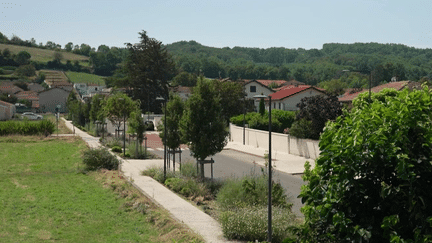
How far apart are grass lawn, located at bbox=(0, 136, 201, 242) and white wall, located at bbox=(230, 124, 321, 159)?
46.8ft

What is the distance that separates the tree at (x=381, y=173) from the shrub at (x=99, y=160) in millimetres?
24109

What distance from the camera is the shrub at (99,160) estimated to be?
2892 centimetres

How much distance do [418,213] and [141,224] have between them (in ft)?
36.9

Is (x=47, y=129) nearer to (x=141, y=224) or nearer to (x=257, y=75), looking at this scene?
(x=141, y=224)

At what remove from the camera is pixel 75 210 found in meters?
17.6

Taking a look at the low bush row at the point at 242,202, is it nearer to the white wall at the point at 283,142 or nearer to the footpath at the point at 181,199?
the footpath at the point at 181,199

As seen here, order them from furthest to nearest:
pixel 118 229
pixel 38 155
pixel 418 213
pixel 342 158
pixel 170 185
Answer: pixel 38 155 < pixel 170 185 < pixel 118 229 < pixel 342 158 < pixel 418 213

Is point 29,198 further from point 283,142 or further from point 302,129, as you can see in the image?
point 283,142

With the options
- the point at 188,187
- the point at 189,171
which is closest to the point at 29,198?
the point at 188,187

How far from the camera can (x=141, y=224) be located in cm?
1556

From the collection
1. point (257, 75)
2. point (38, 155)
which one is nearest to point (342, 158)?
point (38, 155)

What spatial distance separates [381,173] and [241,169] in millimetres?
24179

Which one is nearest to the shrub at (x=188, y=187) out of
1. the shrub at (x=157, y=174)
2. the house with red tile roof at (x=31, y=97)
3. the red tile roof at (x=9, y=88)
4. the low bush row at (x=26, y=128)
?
the shrub at (x=157, y=174)

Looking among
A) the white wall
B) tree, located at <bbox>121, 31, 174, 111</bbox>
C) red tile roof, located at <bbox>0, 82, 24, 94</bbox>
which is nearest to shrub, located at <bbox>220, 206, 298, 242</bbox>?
the white wall
